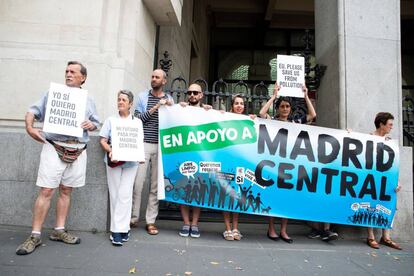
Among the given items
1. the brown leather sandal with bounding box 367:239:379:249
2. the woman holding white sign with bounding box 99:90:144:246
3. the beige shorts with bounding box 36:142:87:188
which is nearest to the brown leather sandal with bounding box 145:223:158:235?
the woman holding white sign with bounding box 99:90:144:246

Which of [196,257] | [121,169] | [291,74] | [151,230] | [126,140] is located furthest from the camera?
[291,74]

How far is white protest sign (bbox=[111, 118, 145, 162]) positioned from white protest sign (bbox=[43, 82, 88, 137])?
405mm

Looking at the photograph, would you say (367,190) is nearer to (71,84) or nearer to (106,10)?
(71,84)

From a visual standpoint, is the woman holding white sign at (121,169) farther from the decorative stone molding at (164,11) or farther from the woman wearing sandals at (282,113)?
the decorative stone molding at (164,11)

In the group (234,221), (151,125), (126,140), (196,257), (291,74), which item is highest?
(291,74)

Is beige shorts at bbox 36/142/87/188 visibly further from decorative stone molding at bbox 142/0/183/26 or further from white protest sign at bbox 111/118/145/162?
decorative stone molding at bbox 142/0/183/26

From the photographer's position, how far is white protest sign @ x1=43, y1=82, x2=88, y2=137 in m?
3.62

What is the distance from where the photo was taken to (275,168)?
468 centimetres

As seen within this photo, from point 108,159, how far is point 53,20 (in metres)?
2.62

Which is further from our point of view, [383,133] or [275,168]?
[383,133]

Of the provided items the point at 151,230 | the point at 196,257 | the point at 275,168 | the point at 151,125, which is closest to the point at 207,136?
the point at 151,125

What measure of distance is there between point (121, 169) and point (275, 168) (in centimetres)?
221

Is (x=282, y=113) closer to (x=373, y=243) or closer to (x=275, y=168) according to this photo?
(x=275, y=168)

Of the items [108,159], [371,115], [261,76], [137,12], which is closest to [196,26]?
[261,76]
